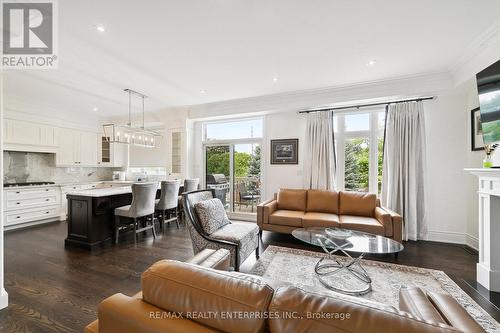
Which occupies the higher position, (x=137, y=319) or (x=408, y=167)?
(x=408, y=167)

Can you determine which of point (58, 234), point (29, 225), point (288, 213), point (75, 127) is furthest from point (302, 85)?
point (29, 225)

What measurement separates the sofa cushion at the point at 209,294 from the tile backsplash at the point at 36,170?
616 centimetres

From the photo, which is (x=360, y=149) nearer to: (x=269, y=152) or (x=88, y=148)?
(x=269, y=152)

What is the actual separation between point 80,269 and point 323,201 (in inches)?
151

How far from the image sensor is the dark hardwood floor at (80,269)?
6.19 feet

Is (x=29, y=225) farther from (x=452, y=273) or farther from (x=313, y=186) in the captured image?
(x=452, y=273)

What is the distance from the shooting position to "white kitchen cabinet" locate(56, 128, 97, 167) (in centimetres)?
539

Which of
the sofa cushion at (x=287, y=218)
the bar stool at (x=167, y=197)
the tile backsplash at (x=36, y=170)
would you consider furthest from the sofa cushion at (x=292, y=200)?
the tile backsplash at (x=36, y=170)

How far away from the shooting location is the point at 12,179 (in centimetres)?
473

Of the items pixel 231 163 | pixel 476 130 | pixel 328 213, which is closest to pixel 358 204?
pixel 328 213

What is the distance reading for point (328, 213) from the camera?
394 centimetres

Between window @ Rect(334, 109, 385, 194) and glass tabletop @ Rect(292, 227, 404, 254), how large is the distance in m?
1.87

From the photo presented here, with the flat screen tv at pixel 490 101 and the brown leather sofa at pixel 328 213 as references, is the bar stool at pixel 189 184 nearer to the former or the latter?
the brown leather sofa at pixel 328 213

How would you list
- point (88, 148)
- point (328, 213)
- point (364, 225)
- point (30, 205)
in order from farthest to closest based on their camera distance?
point (88, 148) → point (30, 205) → point (328, 213) → point (364, 225)
